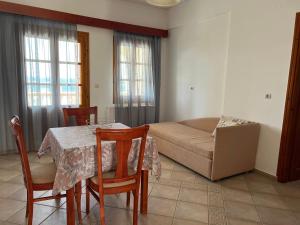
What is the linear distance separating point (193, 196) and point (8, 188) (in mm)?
2207

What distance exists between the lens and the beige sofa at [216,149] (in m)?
2.94

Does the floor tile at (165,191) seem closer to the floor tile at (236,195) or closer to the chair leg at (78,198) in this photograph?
the floor tile at (236,195)

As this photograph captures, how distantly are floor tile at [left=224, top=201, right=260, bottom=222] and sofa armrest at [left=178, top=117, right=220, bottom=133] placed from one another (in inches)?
65.5

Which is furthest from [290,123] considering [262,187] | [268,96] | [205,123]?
[205,123]

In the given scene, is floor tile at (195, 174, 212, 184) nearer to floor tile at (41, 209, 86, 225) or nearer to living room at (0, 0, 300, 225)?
living room at (0, 0, 300, 225)

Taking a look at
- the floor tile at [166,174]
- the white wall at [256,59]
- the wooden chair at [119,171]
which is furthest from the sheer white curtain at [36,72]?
the white wall at [256,59]

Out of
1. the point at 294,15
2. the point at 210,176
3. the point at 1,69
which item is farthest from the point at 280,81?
the point at 1,69

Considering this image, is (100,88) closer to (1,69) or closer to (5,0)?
(1,69)

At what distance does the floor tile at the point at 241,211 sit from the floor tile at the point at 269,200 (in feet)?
0.57

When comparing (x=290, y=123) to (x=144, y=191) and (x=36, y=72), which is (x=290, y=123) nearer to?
(x=144, y=191)

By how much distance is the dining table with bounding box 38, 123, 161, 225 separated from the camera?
1777 millimetres

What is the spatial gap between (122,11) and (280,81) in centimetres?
321

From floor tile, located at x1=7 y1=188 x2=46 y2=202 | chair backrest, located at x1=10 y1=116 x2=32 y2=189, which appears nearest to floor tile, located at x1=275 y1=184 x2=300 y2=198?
chair backrest, located at x1=10 y1=116 x2=32 y2=189

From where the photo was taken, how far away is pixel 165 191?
9.01ft
